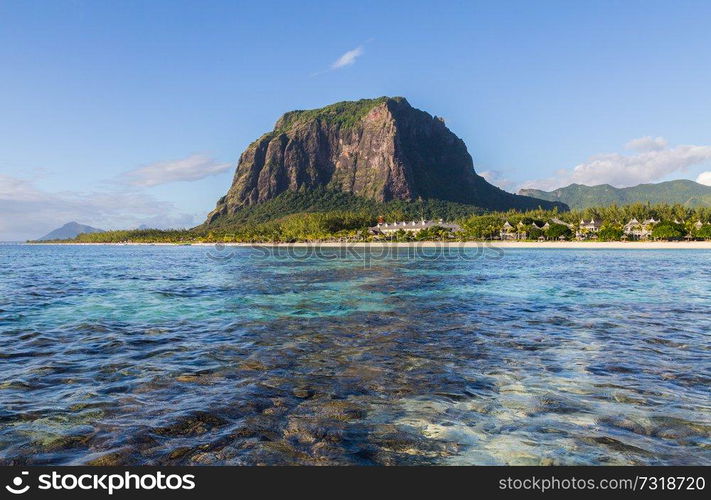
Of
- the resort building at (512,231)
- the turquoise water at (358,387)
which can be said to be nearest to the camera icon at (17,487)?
the turquoise water at (358,387)

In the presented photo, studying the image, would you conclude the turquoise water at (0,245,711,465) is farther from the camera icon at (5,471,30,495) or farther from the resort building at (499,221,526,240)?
the resort building at (499,221,526,240)

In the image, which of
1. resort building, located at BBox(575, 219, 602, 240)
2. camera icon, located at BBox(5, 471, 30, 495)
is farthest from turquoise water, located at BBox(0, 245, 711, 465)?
resort building, located at BBox(575, 219, 602, 240)

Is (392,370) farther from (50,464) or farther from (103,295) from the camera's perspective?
(103,295)

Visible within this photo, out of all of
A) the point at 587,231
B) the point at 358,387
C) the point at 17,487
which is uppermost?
the point at 587,231

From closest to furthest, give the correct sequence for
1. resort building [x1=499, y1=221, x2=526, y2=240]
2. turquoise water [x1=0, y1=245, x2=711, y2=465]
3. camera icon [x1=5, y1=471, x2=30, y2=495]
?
camera icon [x1=5, y1=471, x2=30, y2=495] < turquoise water [x1=0, y1=245, x2=711, y2=465] < resort building [x1=499, y1=221, x2=526, y2=240]

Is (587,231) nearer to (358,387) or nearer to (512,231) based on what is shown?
(512,231)

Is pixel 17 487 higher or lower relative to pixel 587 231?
lower

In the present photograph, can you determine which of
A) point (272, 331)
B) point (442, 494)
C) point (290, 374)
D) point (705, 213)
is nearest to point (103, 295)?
point (272, 331)

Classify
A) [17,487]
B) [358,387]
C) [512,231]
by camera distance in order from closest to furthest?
[17,487], [358,387], [512,231]

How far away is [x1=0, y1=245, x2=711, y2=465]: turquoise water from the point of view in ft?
22.9

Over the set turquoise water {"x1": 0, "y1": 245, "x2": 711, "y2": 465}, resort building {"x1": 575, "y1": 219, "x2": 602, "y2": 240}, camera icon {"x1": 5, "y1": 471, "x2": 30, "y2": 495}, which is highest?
resort building {"x1": 575, "y1": 219, "x2": 602, "y2": 240}

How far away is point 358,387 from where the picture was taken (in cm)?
1020

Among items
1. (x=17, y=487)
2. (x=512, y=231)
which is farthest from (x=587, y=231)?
(x=17, y=487)

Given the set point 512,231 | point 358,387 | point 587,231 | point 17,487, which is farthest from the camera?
point 512,231
